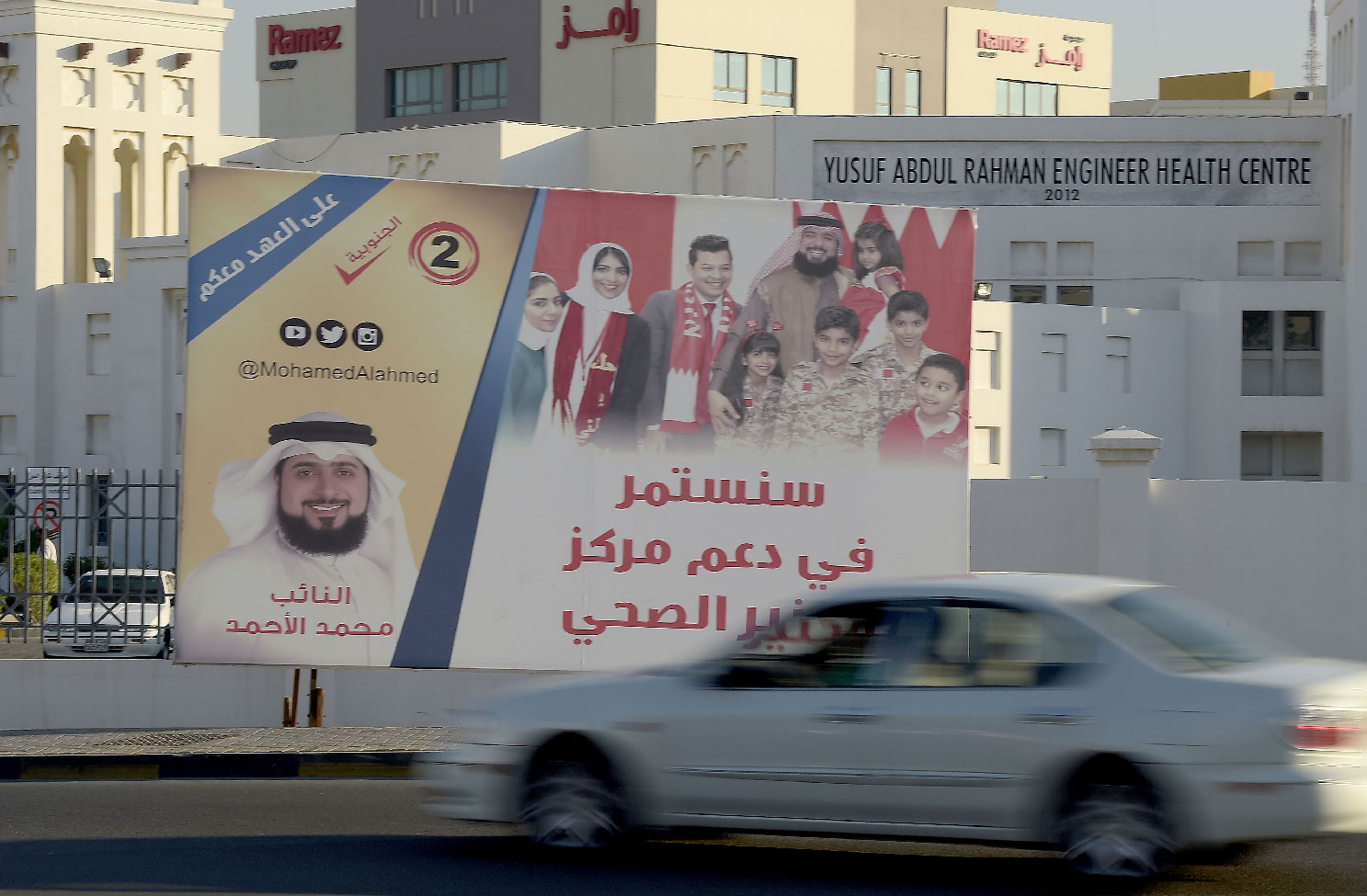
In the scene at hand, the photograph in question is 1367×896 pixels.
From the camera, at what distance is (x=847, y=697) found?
29.5 feet

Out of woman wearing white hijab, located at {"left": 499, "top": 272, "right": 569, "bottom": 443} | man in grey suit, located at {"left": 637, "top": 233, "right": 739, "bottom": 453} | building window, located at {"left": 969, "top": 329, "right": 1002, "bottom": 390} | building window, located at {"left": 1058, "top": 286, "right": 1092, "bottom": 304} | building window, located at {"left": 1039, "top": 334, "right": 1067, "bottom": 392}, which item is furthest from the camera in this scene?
building window, located at {"left": 1058, "top": 286, "right": 1092, "bottom": 304}

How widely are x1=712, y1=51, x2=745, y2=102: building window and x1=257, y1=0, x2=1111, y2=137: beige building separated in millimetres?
52

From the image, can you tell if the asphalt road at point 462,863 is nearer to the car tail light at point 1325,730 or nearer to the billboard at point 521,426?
the car tail light at point 1325,730

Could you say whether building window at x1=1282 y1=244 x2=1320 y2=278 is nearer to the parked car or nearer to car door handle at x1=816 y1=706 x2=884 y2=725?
the parked car

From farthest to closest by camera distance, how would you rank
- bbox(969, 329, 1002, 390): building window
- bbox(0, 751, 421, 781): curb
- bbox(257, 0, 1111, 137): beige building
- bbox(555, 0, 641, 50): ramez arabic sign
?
bbox(257, 0, 1111, 137): beige building
bbox(555, 0, 641, 50): ramez arabic sign
bbox(969, 329, 1002, 390): building window
bbox(0, 751, 421, 781): curb

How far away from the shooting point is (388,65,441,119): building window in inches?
3371

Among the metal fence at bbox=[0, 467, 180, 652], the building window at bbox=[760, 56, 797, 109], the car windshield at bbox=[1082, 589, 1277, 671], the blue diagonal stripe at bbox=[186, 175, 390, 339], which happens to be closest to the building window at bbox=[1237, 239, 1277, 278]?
the building window at bbox=[760, 56, 797, 109]

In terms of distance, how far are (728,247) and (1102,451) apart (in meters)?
5.69

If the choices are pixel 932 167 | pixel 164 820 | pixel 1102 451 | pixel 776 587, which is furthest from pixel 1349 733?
pixel 932 167

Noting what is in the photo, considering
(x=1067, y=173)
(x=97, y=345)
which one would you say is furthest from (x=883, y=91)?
(x=97, y=345)

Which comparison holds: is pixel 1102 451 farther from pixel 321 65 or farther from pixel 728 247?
pixel 321 65

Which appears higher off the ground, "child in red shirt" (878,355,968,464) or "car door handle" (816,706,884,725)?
"child in red shirt" (878,355,968,464)

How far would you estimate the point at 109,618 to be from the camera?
56.5 ft

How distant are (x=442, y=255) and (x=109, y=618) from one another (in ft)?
14.4
